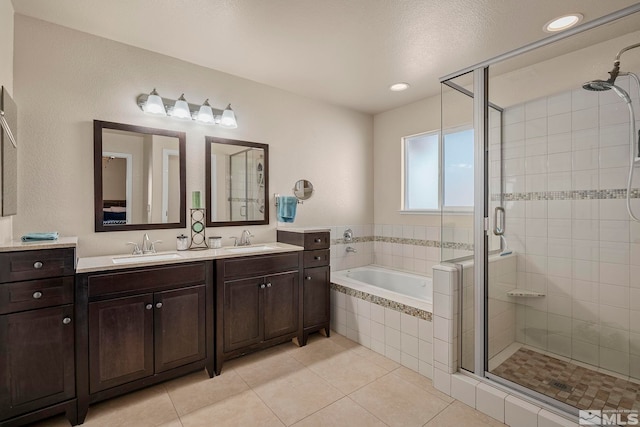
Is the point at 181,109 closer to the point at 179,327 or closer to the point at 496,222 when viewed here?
the point at 179,327

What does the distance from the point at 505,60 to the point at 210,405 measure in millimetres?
2963

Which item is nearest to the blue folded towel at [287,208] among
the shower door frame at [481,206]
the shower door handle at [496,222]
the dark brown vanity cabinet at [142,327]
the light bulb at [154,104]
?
the dark brown vanity cabinet at [142,327]

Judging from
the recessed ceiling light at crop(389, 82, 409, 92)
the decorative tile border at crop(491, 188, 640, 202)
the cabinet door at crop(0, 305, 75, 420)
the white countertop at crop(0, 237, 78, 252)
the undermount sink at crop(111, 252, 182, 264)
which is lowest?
the cabinet door at crop(0, 305, 75, 420)

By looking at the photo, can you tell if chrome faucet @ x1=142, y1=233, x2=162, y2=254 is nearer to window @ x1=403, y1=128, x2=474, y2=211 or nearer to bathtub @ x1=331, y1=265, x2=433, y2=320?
bathtub @ x1=331, y1=265, x2=433, y2=320

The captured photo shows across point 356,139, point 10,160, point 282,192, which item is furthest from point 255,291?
point 356,139

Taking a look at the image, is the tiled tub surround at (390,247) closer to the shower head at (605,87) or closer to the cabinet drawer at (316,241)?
the cabinet drawer at (316,241)

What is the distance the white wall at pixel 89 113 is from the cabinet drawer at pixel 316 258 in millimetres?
→ 561

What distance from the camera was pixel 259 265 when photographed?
98.2 inches

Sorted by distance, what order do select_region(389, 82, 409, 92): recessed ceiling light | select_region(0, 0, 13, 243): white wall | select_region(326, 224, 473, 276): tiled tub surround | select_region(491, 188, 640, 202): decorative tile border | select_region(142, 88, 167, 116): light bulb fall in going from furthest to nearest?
1. select_region(326, 224, 473, 276): tiled tub surround
2. select_region(389, 82, 409, 92): recessed ceiling light
3. select_region(142, 88, 167, 116): light bulb
4. select_region(491, 188, 640, 202): decorative tile border
5. select_region(0, 0, 13, 243): white wall

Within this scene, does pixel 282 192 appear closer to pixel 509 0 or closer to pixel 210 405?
pixel 210 405

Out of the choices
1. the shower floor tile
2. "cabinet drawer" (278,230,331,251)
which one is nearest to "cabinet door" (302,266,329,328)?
"cabinet drawer" (278,230,331,251)

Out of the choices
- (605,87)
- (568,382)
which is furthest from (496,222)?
(605,87)

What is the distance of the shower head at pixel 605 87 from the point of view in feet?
6.41

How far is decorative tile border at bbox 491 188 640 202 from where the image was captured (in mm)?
1953
